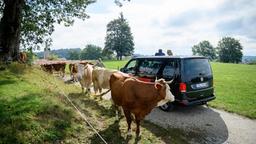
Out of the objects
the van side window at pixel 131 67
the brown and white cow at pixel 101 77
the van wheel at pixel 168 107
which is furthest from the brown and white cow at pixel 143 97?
the van side window at pixel 131 67

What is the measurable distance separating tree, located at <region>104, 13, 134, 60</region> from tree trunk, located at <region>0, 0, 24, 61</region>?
74.6 meters

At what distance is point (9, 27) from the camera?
41.4ft

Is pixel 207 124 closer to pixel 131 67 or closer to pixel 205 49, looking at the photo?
pixel 131 67

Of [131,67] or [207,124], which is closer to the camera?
[207,124]

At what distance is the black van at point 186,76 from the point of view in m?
9.36

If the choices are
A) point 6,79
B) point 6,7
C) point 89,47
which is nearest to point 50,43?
point 6,7

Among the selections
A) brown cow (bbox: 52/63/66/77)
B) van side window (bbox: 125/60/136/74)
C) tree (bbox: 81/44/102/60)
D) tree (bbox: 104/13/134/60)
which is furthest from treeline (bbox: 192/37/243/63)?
van side window (bbox: 125/60/136/74)

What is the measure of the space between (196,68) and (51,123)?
18.7ft

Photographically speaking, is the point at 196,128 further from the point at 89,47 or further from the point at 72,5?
the point at 89,47

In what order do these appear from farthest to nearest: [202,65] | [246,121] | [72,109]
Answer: [202,65], [246,121], [72,109]

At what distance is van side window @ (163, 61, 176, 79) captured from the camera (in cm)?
966

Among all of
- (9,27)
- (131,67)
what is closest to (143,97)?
(131,67)

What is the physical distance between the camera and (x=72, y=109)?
7.62 metres

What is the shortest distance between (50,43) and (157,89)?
41.3ft
